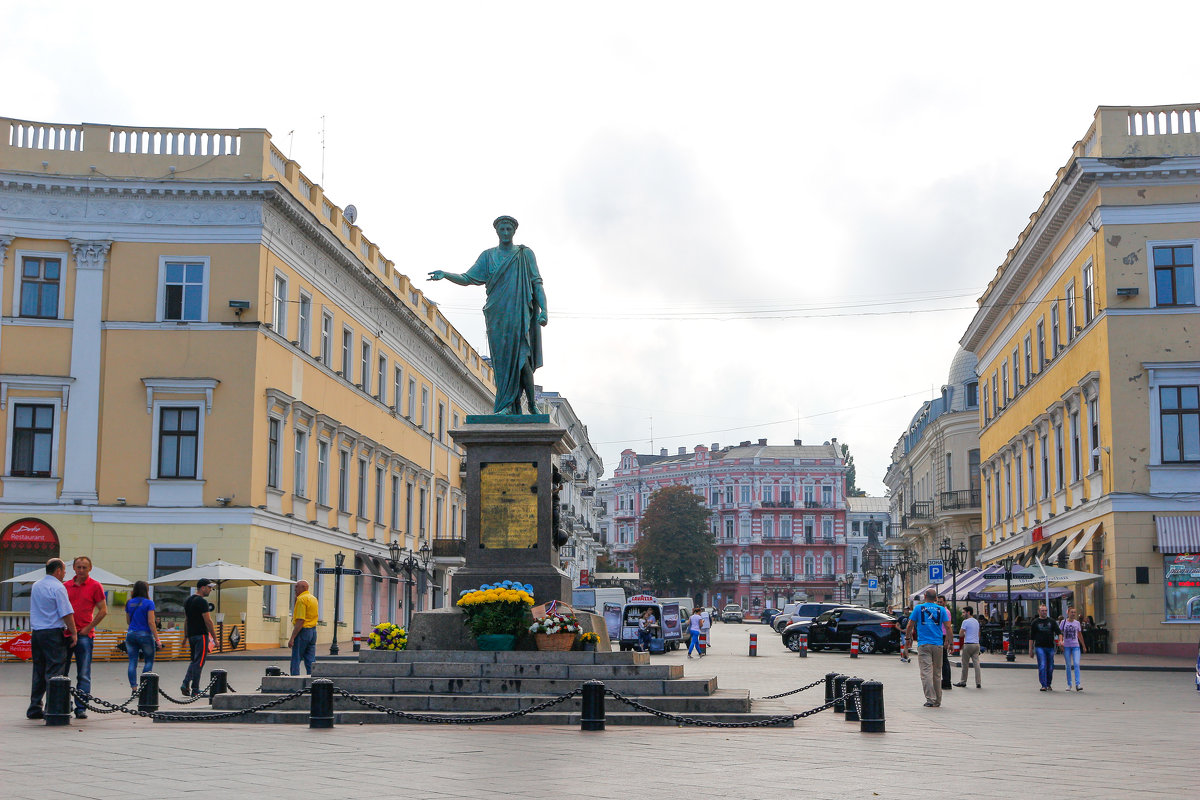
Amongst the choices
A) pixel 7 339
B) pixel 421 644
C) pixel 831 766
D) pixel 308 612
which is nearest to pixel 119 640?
pixel 7 339

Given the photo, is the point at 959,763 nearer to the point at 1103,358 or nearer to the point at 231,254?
the point at 1103,358

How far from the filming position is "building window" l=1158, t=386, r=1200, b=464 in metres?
34.1

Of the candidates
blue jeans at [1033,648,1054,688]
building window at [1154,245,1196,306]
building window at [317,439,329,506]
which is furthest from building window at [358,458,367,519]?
blue jeans at [1033,648,1054,688]

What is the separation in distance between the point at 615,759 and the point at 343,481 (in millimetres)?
34825

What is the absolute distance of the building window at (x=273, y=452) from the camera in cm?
3703

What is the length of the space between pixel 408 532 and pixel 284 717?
131 ft

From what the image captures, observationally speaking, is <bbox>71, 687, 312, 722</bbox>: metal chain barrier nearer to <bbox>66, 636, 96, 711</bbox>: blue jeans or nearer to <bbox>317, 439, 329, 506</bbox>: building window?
<bbox>66, 636, 96, 711</bbox>: blue jeans

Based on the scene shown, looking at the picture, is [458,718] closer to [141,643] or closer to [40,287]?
[141,643]

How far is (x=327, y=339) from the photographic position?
42.9 m

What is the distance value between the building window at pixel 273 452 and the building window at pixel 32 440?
5.57 m

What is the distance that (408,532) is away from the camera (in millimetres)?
54156

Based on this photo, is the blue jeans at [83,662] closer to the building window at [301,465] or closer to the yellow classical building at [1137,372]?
the building window at [301,465]

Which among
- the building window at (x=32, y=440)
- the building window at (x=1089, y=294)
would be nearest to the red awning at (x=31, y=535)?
the building window at (x=32, y=440)

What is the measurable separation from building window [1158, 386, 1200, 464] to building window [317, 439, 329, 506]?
24.6 meters
